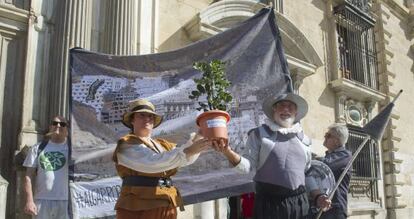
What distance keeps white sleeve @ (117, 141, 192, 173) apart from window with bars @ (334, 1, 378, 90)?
27.9 feet

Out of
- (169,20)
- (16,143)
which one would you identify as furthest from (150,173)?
(169,20)

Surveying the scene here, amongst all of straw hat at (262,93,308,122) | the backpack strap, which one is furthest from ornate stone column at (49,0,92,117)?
straw hat at (262,93,308,122)

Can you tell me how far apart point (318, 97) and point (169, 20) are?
159 inches

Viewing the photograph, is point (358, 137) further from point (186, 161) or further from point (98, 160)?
point (186, 161)

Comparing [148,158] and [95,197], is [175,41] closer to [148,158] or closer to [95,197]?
[95,197]

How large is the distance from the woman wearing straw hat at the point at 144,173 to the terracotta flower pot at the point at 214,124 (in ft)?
0.66

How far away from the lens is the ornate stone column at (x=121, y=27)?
5.91 metres

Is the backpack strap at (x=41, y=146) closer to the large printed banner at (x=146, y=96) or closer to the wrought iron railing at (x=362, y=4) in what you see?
the large printed banner at (x=146, y=96)

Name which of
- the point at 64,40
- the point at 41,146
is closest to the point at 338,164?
the point at 41,146

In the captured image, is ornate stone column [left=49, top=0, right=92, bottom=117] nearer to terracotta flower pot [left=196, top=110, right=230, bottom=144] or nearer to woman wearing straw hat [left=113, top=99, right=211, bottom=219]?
woman wearing straw hat [left=113, top=99, right=211, bottom=219]

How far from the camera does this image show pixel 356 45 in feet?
36.7

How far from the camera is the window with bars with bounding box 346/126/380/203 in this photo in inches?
397

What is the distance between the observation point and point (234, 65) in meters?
4.15

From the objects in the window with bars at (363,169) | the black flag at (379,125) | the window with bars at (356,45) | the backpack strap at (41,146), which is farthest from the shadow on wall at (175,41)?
the window with bars at (363,169)
